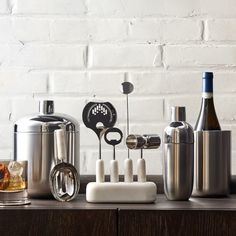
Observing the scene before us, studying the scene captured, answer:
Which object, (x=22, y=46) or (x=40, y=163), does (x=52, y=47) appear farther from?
(x=40, y=163)

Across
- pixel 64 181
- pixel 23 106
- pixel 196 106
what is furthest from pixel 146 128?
pixel 64 181

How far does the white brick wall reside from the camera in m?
1.83

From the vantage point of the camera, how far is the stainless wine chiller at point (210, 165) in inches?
59.3

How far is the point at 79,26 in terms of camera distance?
1847 millimetres

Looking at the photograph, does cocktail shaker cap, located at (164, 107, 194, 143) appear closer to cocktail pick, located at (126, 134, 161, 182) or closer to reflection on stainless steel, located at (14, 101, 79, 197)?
cocktail pick, located at (126, 134, 161, 182)

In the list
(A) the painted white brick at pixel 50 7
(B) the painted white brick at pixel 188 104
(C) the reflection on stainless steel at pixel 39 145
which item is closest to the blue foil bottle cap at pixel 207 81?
(B) the painted white brick at pixel 188 104

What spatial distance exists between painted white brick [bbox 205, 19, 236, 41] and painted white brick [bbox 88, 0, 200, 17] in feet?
0.21

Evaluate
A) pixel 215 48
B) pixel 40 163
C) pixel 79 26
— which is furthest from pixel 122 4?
pixel 40 163

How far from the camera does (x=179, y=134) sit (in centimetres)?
144

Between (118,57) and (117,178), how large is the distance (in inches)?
19.9

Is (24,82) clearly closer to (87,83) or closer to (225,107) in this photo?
(87,83)

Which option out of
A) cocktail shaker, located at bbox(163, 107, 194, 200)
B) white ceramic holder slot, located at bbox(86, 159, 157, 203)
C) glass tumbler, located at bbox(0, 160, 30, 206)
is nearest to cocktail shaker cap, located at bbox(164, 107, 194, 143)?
cocktail shaker, located at bbox(163, 107, 194, 200)

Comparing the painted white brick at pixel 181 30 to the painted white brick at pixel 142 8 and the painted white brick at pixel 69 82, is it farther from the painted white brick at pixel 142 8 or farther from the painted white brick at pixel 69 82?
the painted white brick at pixel 69 82
